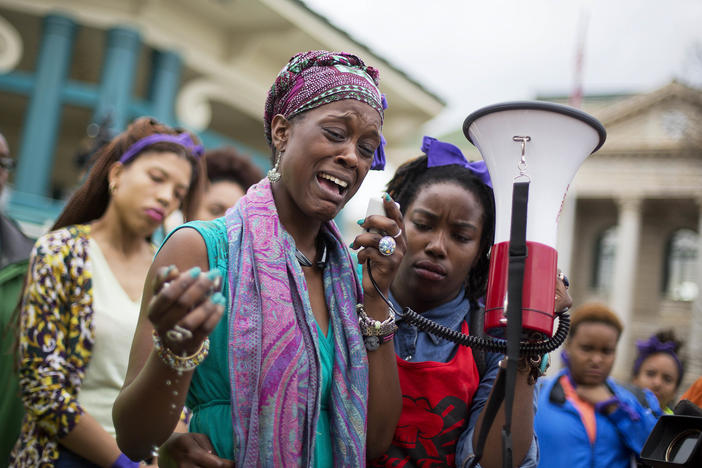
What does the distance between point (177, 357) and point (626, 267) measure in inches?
1266

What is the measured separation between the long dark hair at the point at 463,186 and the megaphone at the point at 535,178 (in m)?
0.53

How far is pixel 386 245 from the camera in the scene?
6.35ft

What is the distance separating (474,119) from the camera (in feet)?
6.65

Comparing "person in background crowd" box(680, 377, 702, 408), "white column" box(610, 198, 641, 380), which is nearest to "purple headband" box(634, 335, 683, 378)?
"person in background crowd" box(680, 377, 702, 408)

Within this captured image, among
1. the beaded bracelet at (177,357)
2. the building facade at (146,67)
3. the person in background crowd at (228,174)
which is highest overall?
the building facade at (146,67)

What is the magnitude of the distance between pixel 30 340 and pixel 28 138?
7.33 meters

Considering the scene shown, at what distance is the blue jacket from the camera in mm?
4051

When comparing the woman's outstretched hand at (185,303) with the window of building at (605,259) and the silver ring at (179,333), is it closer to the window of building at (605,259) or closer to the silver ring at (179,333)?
the silver ring at (179,333)

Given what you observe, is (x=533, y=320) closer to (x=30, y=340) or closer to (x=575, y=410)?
(x=30, y=340)

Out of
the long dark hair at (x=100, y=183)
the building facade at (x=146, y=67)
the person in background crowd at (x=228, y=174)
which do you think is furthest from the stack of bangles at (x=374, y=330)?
the building facade at (x=146, y=67)

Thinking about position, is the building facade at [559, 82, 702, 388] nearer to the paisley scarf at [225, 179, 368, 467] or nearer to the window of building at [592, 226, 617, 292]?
the window of building at [592, 226, 617, 292]

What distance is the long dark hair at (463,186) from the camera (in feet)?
8.25

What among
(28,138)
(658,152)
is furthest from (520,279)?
(658,152)

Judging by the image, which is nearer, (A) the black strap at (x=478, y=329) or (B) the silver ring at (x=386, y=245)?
(B) the silver ring at (x=386, y=245)
